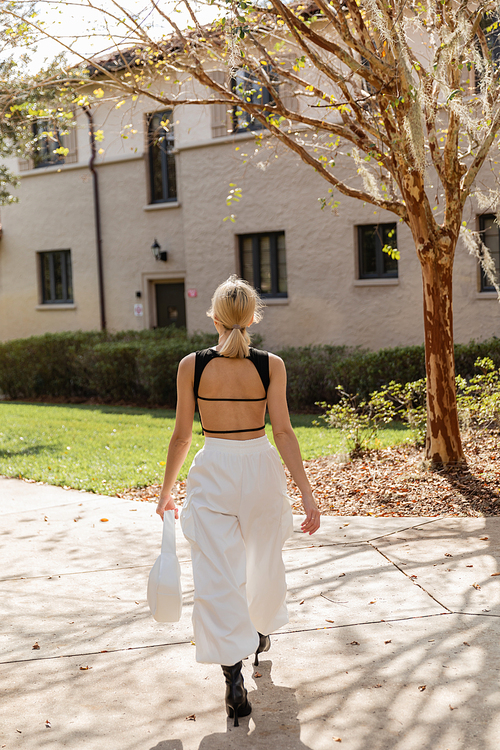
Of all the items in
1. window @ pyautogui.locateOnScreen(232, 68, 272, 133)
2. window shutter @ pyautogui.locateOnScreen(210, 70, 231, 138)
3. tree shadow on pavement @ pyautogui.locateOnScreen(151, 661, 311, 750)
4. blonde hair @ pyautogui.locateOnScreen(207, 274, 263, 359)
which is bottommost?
tree shadow on pavement @ pyautogui.locateOnScreen(151, 661, 311, 750)

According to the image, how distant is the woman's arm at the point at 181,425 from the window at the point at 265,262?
41.6ft

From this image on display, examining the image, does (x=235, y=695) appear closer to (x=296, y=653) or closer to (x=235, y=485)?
(x=296, y=653)

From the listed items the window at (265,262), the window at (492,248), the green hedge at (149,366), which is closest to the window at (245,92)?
the window at (265,262)

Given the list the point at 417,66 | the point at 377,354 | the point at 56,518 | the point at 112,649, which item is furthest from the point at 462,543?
the point at 377,354

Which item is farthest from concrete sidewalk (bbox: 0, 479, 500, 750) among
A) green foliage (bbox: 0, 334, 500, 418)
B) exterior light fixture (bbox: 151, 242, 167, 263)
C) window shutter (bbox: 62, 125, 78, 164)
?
window shutter (bbox: 62, 125, 78, 164)

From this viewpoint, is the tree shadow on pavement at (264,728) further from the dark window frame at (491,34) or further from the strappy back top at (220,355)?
the dark window frame at (491,34)

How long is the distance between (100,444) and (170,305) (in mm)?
8506

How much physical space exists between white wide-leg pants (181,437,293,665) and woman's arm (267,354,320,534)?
0.07 m

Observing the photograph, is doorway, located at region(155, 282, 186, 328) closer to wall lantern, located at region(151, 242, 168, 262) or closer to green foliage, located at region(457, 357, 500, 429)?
wall lantern, located at region(151, 242, 168, 262)

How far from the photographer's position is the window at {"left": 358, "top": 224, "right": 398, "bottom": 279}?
47.9 feet

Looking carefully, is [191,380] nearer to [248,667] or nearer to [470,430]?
[248,667]

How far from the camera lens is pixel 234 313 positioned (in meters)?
3.44

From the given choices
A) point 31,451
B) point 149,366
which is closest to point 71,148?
point 149,366

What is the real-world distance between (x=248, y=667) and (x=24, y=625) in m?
1.44
